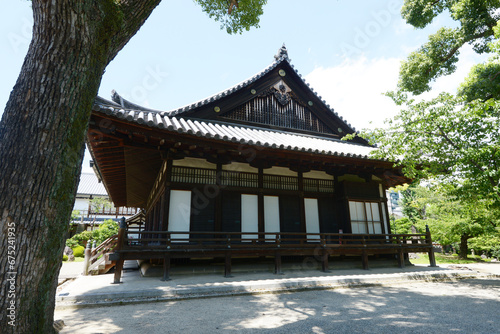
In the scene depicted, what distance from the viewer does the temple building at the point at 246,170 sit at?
7.52 meters

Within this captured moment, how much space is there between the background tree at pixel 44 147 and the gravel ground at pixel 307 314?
1836mm

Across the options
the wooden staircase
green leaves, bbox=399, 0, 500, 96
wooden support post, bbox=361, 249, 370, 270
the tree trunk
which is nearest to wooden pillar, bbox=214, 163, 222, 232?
the wooden staircase

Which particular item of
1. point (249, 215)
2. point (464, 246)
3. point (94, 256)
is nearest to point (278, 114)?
point (249, 215)

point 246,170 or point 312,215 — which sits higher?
point 246,170

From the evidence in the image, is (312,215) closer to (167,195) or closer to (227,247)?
(227,247)

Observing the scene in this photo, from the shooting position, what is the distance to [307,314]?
451cm

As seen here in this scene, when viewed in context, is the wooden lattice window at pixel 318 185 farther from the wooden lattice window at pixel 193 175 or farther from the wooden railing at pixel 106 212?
the wooden railing at pixel 106 212

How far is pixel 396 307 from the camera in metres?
4.99

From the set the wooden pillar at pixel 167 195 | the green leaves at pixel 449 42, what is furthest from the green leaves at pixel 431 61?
the wooden pillar at pixel 167 195

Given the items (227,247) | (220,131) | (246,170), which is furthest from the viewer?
(246,170)

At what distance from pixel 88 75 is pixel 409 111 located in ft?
26.1

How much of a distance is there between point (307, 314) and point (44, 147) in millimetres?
4325

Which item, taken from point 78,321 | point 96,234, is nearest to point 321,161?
point 78,321

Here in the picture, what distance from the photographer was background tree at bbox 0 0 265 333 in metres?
2.30
